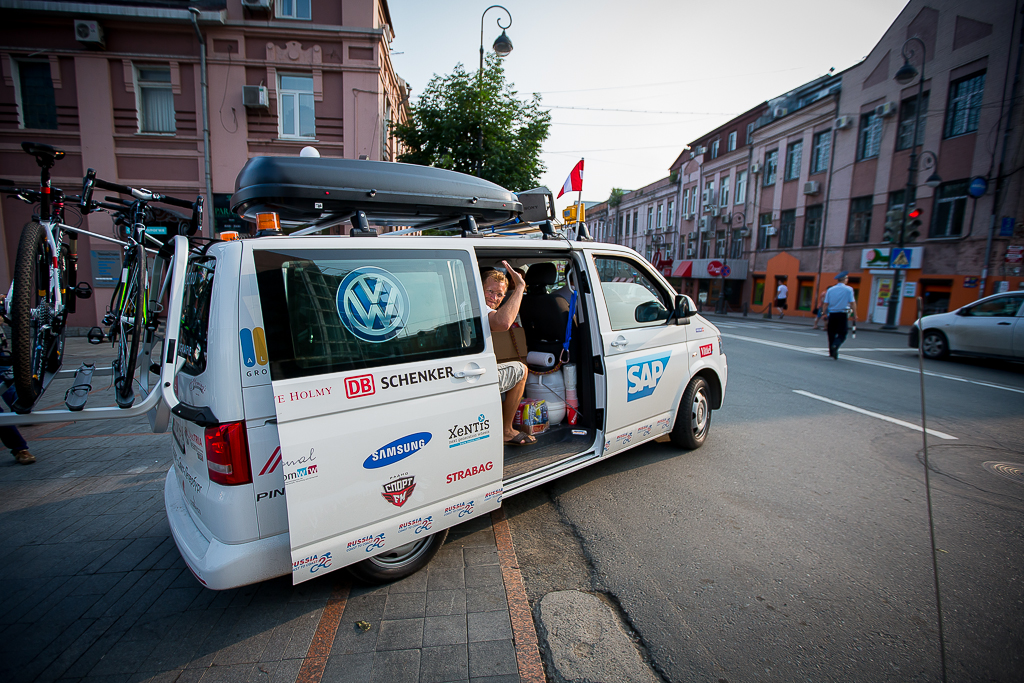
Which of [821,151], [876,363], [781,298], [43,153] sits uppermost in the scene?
[821,151]

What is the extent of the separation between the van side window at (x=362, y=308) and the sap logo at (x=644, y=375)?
1.58m

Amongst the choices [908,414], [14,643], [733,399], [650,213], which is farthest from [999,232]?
[650,213]

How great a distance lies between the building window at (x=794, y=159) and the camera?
2562 cm

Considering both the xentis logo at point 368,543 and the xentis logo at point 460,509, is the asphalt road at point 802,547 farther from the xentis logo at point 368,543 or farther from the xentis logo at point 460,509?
the xentis logo at point 368,543

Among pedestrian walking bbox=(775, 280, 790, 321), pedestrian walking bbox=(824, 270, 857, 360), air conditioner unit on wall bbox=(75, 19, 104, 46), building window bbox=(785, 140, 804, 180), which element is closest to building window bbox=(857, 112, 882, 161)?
building window bbox=(785, 140, 804, 180)

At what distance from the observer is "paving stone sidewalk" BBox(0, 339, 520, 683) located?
2.15 metres

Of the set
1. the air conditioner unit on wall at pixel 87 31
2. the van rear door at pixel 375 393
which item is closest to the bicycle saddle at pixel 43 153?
the van rear door at pixel 375 393

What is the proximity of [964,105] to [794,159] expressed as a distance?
9.01 m

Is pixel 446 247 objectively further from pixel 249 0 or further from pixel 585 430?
pixel 249 0

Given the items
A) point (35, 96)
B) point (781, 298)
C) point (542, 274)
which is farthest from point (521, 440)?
point (781, 298)

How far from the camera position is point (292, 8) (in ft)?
42.1

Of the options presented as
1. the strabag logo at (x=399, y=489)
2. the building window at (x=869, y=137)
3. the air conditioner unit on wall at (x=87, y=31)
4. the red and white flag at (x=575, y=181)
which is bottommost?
the strabag logo at (x=399, y=489)

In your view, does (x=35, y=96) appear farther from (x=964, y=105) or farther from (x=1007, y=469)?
(x=964, y=105)

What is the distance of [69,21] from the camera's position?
12.1 m
